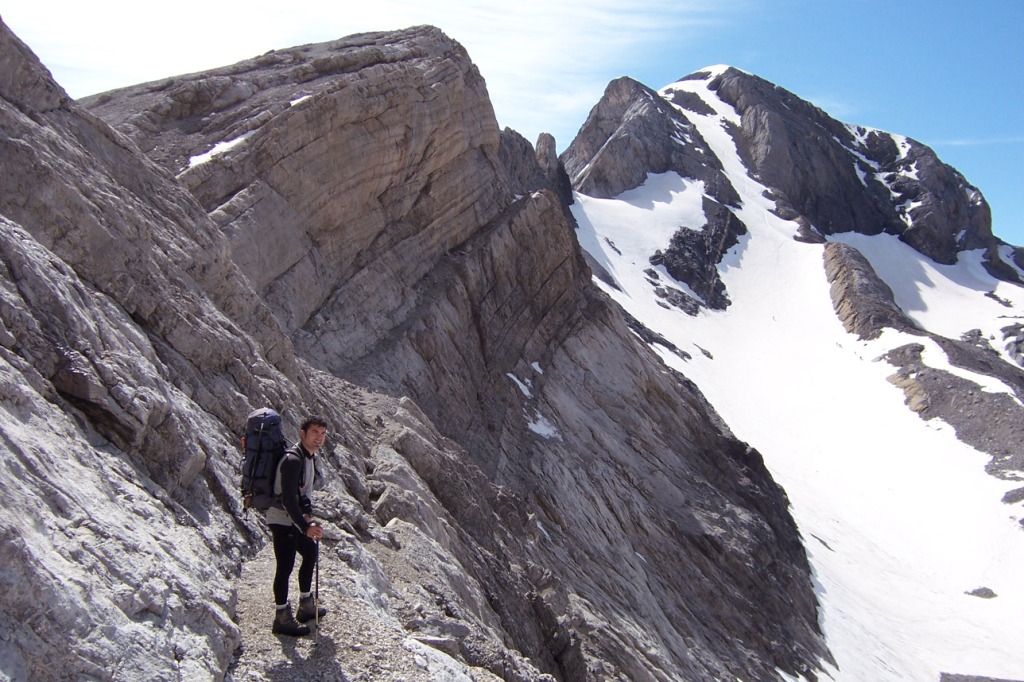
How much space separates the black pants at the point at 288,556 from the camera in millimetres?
6906

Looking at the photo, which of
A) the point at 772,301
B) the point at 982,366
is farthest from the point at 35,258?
the point at 772,301

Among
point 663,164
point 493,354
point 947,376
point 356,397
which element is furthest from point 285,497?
point 663,164

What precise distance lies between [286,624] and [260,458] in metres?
1.33

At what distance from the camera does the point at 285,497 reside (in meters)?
6.87

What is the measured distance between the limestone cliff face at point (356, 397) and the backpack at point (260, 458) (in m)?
0.72

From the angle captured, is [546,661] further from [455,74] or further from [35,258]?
[455,74]

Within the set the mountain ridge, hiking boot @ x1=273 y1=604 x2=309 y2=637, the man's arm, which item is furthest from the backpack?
hiking boot @ x1=273 y1=604 x2=309 y2=637

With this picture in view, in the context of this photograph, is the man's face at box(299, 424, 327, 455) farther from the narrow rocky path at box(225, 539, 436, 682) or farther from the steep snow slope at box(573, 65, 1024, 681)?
the steep snow slope at box(573, 65, 1024, 681)

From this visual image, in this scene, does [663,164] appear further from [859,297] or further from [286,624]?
[286,624]

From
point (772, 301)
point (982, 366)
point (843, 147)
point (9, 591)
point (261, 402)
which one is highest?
point (843, 147)

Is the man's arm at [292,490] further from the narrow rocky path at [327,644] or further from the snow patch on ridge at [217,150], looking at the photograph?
the snow patch on ridge at [217,150]

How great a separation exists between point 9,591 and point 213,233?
9693mm

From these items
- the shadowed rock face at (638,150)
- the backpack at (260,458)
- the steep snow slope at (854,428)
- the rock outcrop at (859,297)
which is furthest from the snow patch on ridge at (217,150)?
the shadowed rock face at (638,150)

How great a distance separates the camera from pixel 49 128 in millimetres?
11367
